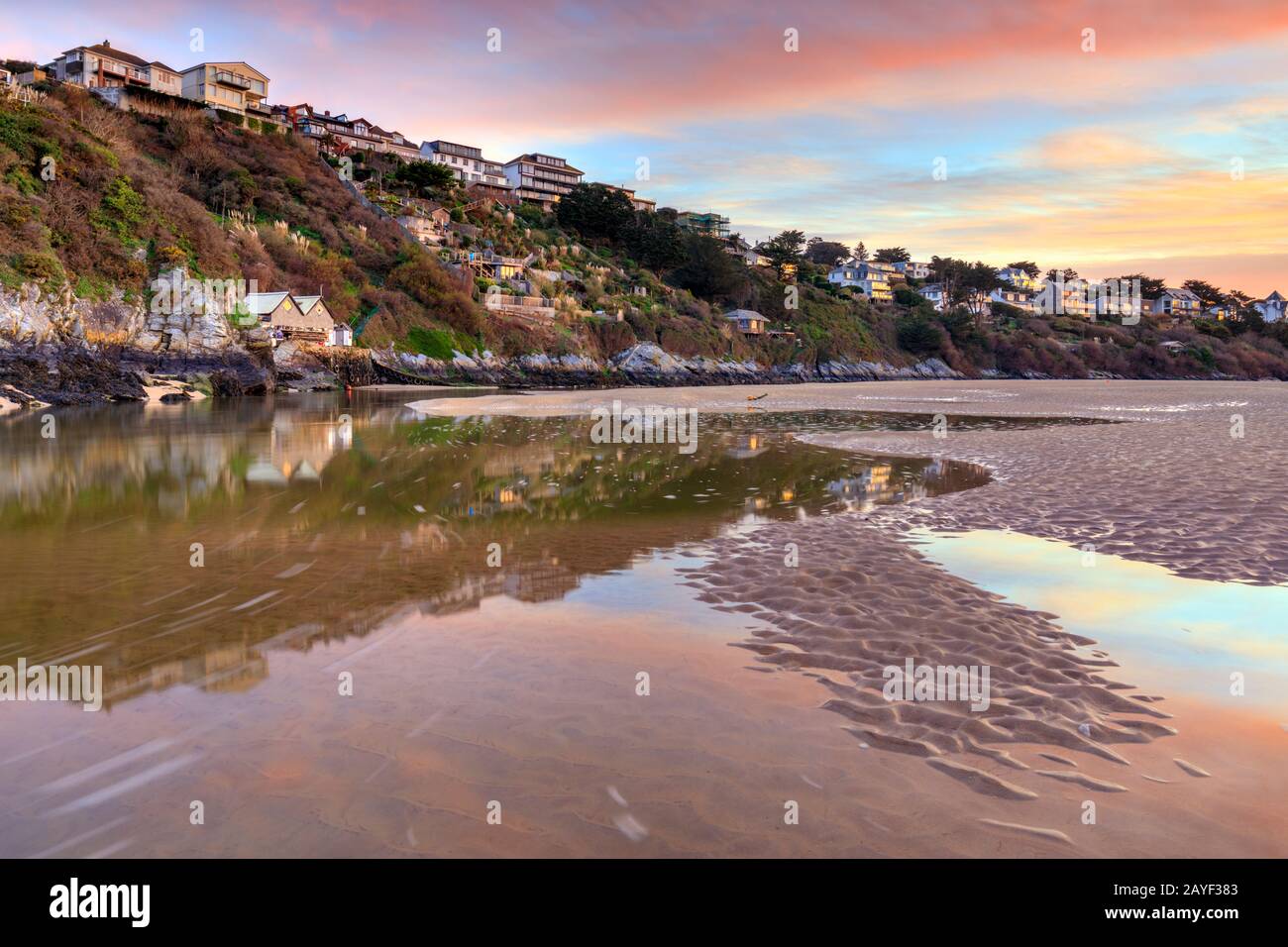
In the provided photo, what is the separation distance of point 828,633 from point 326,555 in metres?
7.13

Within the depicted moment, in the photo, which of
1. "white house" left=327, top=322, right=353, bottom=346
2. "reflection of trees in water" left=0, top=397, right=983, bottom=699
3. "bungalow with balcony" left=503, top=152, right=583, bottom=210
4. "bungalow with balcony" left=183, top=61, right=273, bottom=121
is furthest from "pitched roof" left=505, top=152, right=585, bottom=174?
"reflection of trees in water" left=0, top=397, right=983, bottom=699

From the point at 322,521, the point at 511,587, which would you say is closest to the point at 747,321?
the point at 322,521

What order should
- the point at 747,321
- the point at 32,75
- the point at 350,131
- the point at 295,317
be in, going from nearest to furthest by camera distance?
1. the point at 295,317
2. the point at 32,75
3. the point at 747,321
4. the point at 350,131

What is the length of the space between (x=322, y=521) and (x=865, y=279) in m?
176

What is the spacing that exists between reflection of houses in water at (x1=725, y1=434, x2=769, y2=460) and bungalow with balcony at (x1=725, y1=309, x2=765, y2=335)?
93981mm

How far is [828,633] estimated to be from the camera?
7789mm

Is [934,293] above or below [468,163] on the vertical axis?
below

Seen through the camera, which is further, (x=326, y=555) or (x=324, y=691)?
(x=326, y=555)

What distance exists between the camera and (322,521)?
44.6ft

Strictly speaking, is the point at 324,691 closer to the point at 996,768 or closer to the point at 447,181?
the point at 996,768

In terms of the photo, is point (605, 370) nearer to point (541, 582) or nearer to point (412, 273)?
point (412, 273)

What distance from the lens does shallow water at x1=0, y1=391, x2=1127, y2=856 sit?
4500mm

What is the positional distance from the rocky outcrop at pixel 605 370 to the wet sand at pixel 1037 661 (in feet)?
211
